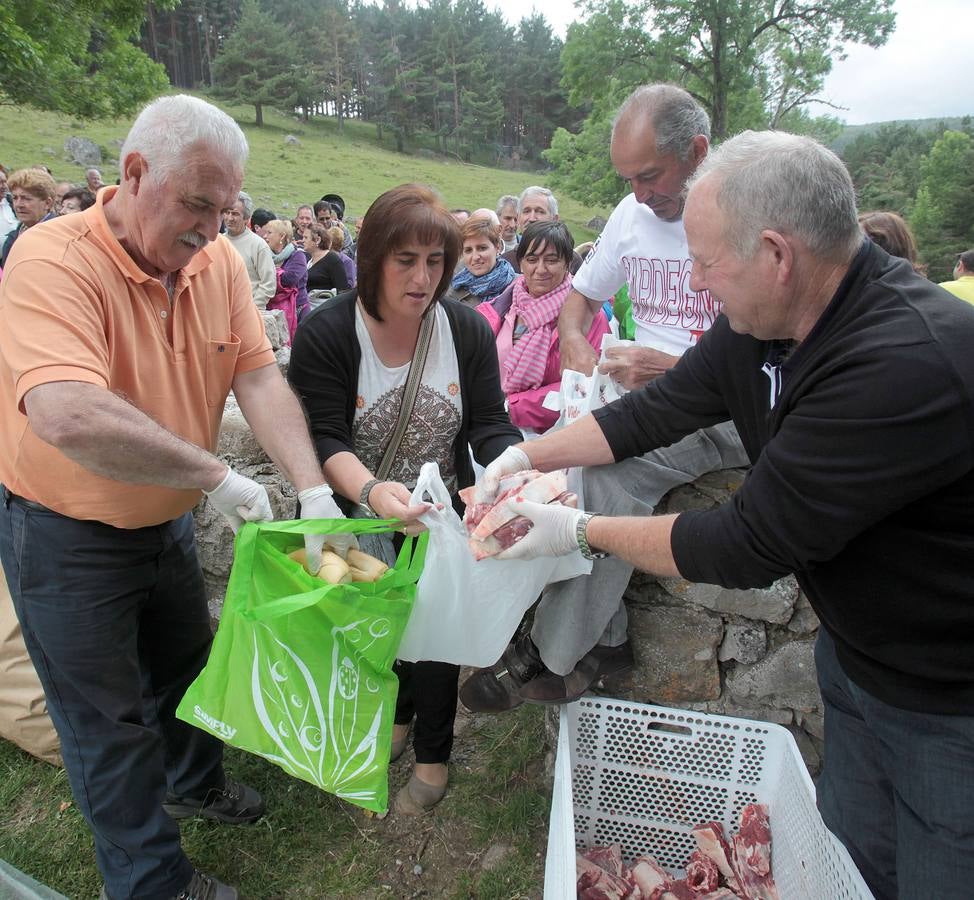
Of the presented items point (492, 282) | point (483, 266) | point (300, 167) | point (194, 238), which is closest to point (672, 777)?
point (194, 238)

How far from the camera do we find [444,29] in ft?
173

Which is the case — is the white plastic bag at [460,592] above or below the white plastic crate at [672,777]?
above

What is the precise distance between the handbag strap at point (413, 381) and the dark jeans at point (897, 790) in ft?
4.31

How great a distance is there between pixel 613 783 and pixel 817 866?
2.01ft

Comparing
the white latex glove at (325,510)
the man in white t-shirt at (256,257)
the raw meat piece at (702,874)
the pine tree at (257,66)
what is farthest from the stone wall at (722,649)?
the pine tree at (257,66)

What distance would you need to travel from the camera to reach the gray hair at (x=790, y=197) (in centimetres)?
124

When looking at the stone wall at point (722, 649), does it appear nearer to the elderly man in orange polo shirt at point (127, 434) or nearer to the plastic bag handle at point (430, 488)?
the plastic bag handle at point (430, 488)

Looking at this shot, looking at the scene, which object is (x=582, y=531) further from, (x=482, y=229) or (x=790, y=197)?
(x=482, y=229)

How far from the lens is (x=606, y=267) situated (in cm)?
288

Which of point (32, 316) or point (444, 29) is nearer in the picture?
point (32, 316)

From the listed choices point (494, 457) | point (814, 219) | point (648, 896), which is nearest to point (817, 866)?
point (648, 896)

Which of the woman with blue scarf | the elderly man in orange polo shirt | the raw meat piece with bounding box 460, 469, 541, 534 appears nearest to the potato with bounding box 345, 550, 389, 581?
the elderly man in orange polo shirt

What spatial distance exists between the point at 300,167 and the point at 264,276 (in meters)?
26.8

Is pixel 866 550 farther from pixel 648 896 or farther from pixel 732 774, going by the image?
pixel 648 896
